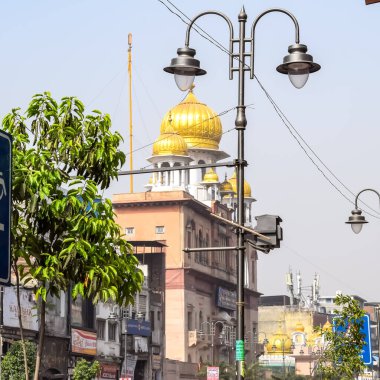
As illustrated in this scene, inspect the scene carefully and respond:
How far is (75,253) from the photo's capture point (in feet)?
52.1

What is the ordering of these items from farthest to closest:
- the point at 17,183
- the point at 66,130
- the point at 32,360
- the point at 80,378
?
the point at 80,378 < the point at 32,360 < the point at 66,130 < the point at 17,183

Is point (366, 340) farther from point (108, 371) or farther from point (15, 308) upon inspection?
point (108, 371)

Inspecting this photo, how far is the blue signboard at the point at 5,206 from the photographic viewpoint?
6602 millimetres

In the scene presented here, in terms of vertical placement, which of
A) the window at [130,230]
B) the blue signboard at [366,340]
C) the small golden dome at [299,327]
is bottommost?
the blue signboard at [366,340]

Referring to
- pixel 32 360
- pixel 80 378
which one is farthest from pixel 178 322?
pixel 32 360

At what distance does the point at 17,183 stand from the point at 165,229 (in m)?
96.4

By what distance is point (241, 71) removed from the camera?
19297 millimetres

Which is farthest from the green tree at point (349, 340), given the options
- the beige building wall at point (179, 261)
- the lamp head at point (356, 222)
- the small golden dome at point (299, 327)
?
the small golden dome at point (299, 327)

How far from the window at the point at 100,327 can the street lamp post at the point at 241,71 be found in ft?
211

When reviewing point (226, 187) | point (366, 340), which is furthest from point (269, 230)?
point (226, 187)

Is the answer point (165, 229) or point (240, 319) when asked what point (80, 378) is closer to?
point (165, 229)

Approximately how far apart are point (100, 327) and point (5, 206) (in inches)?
3074

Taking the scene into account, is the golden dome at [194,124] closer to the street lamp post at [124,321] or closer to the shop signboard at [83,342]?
the street lamp post at [124,321]

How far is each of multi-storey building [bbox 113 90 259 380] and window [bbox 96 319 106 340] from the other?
16.0 meters
